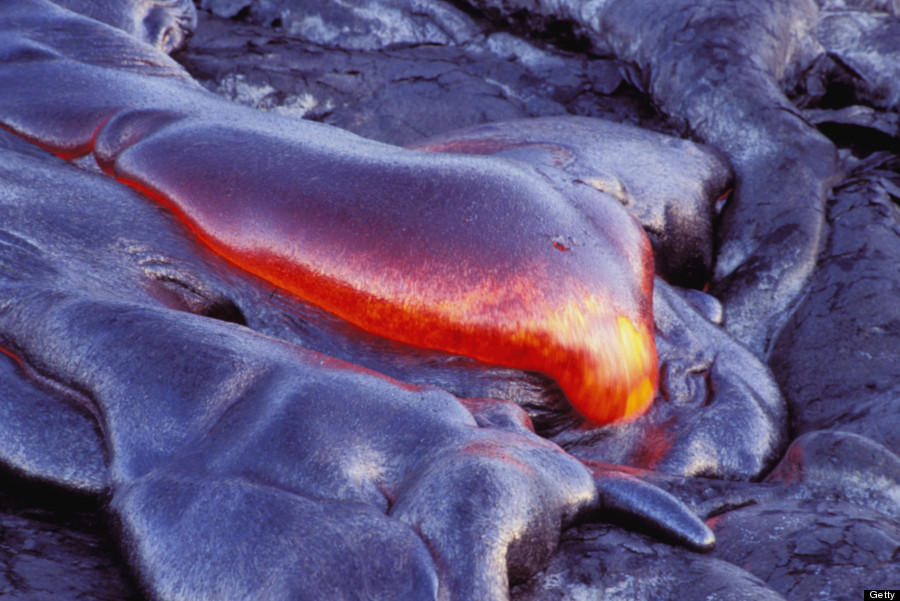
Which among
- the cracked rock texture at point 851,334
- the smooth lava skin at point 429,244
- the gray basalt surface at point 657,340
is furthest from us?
the cracked rock texture at point 851,334

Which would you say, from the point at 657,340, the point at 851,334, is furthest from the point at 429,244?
the point at 851,334

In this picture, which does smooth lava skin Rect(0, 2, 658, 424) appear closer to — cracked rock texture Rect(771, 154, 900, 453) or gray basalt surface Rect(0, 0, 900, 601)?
gray basalt surface Rect(0, 0, 900, 601)

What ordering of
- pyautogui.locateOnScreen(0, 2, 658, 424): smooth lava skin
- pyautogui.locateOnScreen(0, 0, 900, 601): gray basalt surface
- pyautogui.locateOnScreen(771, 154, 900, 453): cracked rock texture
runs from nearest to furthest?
pyautogui.locateOnScreen(0, 0, 900, 601): gray basalt surface < pyautogui.locateOnScreen(0, 2, 658, 424): smooth lava skin < pyautogui.locateOnScreen(771, 154, 900, 453): cracked rock texture

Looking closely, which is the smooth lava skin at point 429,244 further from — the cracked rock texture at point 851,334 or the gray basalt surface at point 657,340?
the cracked rock texture at point 851,334

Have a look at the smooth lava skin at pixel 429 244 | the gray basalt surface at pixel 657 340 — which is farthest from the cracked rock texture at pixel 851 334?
the smooth lava skin at pixel 429 244

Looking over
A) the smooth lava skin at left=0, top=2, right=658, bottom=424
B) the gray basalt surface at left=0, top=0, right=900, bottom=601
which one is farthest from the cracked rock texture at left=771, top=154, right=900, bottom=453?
the smooth lava skin at left=0, top=2, right=658, bottom=424

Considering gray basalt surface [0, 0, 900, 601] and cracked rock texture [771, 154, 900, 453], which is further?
cracked rock texture [771, 154, 900, 453]

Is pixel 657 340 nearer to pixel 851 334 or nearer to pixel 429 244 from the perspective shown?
pixel 851 334

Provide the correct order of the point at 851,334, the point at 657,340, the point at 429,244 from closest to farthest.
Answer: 1. the point at 429,244
2. the point at 657,340
3. the point at 851,334
